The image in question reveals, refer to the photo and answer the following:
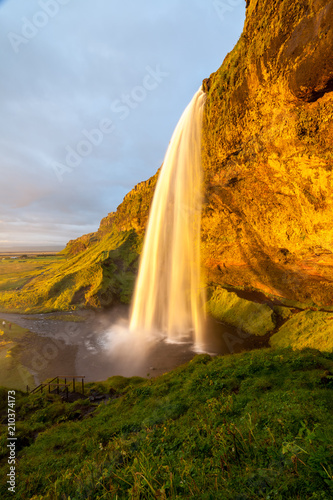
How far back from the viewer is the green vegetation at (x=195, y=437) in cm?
287

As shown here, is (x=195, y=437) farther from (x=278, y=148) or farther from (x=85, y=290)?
(x=85, y=290)

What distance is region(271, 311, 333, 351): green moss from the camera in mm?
15797

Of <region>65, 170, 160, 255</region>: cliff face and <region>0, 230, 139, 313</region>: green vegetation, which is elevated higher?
<region>65, 170, 160, 255</region>: cliff face

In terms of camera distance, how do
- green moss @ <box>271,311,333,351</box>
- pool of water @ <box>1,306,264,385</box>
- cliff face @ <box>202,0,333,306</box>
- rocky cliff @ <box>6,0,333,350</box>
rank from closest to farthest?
cliff face @ <box>202,0,333,306</box> < rocky cliff @ <box>6,0,333,350</box> < green moss @ <box>271,311,333,351</box> < pool of water @ <box>1,306,264,385</box>

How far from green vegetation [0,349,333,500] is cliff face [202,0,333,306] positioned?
1106 centimetres

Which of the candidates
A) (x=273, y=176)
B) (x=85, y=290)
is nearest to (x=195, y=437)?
(x=273, y=176)

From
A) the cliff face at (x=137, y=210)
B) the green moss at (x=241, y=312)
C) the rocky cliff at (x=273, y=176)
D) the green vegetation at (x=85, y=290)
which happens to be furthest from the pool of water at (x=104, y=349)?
the cliff face at (x=137, y=210)

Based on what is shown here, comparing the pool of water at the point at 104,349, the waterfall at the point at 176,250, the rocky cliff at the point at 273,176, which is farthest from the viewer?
the waterfall at the point at 176,250

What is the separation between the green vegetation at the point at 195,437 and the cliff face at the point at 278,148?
1106 cm

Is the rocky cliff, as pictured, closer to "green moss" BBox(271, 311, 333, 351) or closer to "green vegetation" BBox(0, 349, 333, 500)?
"green moss" BBox(271, 311, 333, 351)

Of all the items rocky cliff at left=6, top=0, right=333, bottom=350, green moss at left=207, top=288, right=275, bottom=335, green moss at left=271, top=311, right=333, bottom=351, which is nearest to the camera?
rocky cliff at left=6, top=0, right=333, bottom=350

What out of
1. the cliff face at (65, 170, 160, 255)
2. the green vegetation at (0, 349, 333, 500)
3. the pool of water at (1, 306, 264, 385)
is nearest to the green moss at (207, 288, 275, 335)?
the pool of water at (1, 306, 264, 385)

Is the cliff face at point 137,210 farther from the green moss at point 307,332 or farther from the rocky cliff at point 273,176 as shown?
the green moss at point 307,332

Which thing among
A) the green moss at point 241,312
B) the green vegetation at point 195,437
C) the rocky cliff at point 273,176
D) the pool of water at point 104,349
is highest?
the rocky cliff at point 273,176
